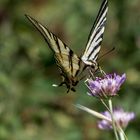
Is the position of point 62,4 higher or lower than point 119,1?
higher

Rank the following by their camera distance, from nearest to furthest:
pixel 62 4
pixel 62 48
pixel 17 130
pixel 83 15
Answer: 1. pixel 62 48
2. pixel 17 130
3. pixel 83 15
4. pixel 62 4

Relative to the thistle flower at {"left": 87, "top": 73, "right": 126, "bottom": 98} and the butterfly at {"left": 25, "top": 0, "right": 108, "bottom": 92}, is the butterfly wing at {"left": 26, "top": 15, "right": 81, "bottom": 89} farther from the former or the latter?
the thistle flower at {"left": 87, "top": 73, "right": 126, "bottom": 98}

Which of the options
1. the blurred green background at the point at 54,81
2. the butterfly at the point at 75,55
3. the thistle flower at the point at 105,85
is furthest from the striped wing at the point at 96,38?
the blurred green background at the point at 54,81

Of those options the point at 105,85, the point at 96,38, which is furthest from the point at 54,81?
the point at 105,85

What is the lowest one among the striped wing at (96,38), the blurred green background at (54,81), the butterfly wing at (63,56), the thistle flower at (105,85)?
the thistle flower at (105,85)

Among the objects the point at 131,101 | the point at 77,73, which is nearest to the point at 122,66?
the point at 131,101

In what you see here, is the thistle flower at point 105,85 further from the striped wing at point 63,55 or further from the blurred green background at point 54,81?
the blurred green background at point 54,81

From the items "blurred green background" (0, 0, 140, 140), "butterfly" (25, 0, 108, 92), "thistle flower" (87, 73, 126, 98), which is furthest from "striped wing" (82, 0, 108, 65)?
"blurred green background" (0, 0, 140, 140)

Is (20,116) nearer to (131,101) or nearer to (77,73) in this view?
(131,101)
